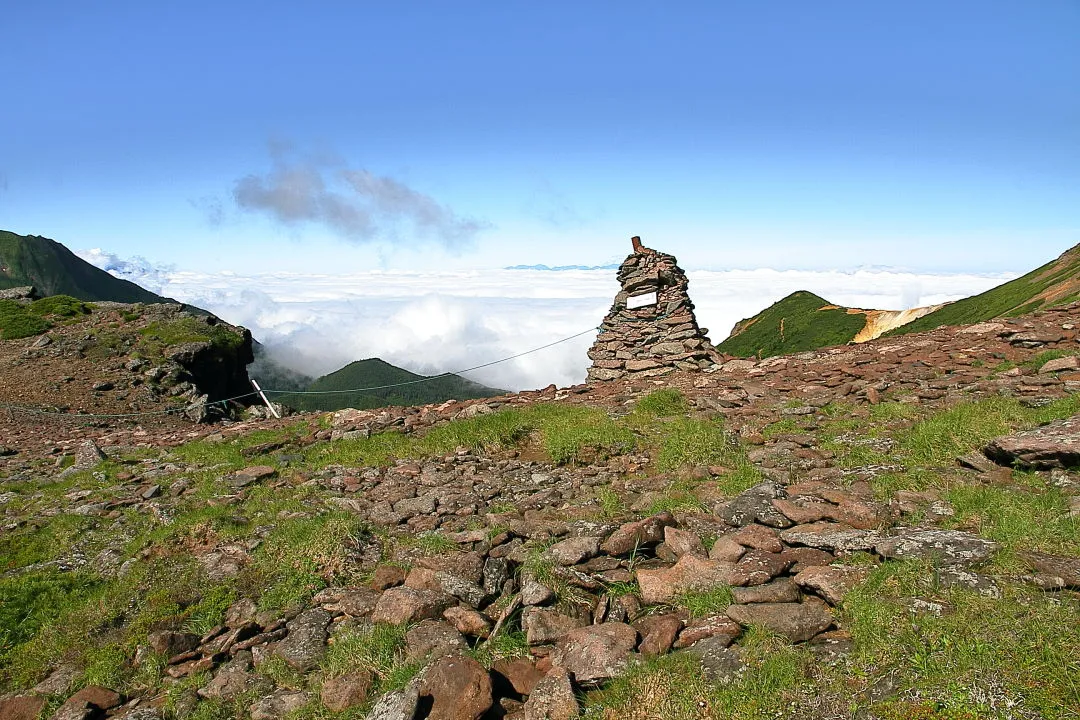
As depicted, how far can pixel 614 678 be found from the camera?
14.7 ft

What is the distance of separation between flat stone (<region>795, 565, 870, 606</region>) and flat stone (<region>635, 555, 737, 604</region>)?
0.59 meters

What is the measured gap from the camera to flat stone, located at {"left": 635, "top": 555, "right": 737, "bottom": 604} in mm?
5473

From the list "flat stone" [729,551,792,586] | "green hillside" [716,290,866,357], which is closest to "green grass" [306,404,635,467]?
"flat stone" [729,551,792,586]

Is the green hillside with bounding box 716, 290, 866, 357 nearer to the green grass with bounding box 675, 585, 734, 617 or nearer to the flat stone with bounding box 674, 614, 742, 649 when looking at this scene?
the green grass with bounding box 675, 585, 734, 617

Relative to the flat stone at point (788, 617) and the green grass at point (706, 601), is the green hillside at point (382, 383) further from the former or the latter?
the flat stone at point (788, 617)

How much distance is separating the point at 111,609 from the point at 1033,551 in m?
8.85

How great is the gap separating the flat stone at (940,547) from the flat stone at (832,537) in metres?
0.14

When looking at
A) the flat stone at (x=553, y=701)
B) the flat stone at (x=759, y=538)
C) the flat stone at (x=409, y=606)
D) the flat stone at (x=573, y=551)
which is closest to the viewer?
the flat stone at (x=553, y=701)

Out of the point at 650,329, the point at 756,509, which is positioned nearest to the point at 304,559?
the point at 756,509

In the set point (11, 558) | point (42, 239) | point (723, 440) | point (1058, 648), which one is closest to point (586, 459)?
point (723, 440)

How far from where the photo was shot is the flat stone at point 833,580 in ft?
16.3

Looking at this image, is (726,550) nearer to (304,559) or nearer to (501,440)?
(304,559)

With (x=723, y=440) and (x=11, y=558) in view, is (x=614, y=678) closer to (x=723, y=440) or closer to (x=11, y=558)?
(x=723, y=440)

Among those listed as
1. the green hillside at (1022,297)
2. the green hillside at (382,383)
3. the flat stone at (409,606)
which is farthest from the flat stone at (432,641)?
Result: the green hillside at (382,383)
